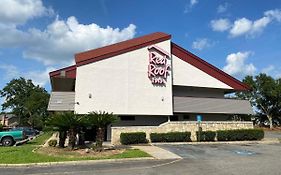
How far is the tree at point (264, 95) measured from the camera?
5981 centimetres

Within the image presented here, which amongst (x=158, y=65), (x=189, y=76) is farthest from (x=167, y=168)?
(x=189, y=76)

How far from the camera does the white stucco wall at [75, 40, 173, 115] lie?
27938 millimetres

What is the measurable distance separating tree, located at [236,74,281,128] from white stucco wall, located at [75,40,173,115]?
35.4 m

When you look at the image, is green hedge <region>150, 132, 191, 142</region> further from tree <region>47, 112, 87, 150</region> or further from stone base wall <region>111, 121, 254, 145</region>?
tree <region>47, 112, 87, 150</region>

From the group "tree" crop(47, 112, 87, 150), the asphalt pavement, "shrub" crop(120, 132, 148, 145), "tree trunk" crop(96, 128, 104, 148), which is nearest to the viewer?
the asphalt pavement

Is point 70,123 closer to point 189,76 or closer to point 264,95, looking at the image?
point 189,76

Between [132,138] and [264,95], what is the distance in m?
44.1

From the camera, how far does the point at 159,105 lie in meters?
30.5

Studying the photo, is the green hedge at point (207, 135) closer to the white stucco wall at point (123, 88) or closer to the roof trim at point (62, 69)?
the white stucco wall at point (123, 88)

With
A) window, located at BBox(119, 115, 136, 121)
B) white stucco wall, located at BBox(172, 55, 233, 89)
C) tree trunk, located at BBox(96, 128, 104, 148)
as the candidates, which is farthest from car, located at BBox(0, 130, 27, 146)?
white stucco wall, located at BBox(172, 55, 233, 89)

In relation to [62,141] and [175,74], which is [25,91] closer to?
[175,74]

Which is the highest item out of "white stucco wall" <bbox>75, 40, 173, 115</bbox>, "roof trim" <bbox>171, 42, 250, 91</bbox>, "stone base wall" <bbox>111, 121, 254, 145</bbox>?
"roof trim" <bbox>171, 42, 250, 91</bbox>

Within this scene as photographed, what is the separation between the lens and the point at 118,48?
98.7 feet

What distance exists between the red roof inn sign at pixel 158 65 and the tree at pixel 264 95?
3481 centimetres
